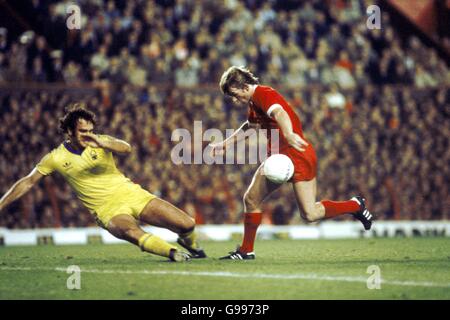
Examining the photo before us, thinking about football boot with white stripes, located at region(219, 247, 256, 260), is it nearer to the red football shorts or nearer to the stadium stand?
the red football shorts

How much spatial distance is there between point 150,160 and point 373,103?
17.8 feet

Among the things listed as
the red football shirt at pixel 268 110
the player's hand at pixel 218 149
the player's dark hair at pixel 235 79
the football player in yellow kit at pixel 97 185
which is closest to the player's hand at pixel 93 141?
the football player in yellow kit at pixel 97 185

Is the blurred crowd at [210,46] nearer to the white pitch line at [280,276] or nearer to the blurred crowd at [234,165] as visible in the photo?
the blurred crowd at [234,165]

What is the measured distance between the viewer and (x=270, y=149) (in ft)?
33.9

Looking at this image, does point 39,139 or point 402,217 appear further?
point 402,217

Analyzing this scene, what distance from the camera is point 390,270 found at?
30.1ft

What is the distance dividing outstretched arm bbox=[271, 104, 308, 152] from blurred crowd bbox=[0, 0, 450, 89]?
362 inches

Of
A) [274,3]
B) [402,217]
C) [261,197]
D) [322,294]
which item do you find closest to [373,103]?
[402,217]

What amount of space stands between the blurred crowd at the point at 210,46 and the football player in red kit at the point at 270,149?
863 centimetres

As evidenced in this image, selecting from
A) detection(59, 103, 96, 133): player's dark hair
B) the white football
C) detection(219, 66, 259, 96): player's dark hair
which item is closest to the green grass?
the white football

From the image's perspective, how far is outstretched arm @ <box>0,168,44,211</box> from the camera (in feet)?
32.2

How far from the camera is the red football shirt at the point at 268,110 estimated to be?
991 centimetres

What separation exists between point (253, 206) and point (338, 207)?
1.00m
